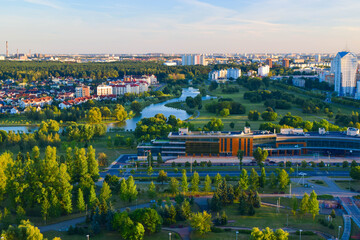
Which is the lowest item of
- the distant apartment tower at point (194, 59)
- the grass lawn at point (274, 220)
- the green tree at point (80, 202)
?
the grass lawn at point (274, 220)

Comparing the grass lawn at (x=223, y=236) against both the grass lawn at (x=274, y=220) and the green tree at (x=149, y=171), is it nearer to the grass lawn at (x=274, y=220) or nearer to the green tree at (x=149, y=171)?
the grass lawn at (x=274, y=220)

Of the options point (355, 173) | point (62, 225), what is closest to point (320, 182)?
point (355, 173)

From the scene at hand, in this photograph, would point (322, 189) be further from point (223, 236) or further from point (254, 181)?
point (223, 236)

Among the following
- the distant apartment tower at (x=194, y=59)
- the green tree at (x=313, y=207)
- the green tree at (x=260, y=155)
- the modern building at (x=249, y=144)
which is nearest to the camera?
the green tree at (x=313, y=207)

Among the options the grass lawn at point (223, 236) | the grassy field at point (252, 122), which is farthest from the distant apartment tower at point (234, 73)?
the grass lawn at point (223, 236)

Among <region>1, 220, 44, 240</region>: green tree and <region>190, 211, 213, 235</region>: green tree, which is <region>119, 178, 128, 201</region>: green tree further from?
<region>1, 220, 44, 240</region>: green tree

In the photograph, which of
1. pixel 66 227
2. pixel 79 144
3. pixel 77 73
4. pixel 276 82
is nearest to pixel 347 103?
pixel 276 82

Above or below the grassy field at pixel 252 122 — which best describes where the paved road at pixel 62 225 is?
below
